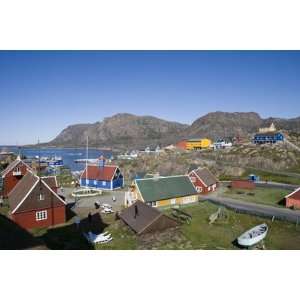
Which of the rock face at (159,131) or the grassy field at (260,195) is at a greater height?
the rock face at (159,131)

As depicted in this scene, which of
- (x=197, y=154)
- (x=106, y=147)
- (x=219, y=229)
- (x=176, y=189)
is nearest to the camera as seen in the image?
(x=219, y=229)

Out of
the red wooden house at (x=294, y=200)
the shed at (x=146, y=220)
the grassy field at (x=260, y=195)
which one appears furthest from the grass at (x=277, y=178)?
the shed at (x=146, y=220)

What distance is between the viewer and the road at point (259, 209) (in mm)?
12898

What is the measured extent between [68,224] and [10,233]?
8.17ft

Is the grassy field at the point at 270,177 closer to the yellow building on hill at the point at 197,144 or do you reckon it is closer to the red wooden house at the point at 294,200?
the red wooden house at the point at 294,200

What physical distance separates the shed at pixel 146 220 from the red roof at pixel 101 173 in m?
8.92

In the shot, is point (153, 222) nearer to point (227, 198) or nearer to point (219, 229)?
point (219, 229)

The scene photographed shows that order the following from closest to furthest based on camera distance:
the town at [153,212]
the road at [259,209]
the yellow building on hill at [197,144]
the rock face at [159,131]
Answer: the town at [153,212] → the road at [259,209] → the yellow building on hill at [197,144] → the rock face at [159,131]

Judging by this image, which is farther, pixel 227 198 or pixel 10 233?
pixel 227 198

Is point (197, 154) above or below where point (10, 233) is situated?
above

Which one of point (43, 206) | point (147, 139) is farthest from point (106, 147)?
point (43, 206)

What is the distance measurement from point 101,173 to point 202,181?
24.1 ft

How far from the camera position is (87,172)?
71.1 ft

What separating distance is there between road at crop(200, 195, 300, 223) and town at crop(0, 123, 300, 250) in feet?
0.13
